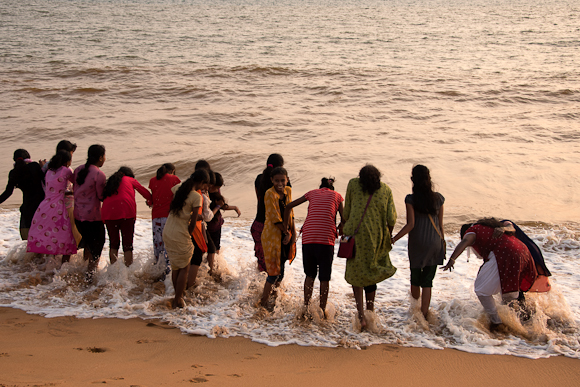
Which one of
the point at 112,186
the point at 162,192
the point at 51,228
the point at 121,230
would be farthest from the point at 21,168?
the point at 162,192

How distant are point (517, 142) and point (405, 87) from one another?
8312mm

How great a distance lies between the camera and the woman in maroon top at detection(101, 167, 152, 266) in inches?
219


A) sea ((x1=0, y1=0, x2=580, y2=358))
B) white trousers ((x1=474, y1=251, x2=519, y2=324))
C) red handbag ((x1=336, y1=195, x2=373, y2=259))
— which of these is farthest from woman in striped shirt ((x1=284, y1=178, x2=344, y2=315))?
white trousers ((x1=474, y1=251, x2=519, y2=324))

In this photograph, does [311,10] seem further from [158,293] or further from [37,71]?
[158,293]

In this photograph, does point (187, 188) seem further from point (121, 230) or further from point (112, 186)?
point (121, 230)

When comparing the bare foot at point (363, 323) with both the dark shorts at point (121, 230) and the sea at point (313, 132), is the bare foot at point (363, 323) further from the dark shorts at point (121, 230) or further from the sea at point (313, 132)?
the dark shorts at point (121, 230)

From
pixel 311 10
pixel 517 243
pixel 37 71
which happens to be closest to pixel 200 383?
pixel 517 243

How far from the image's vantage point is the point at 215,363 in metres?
4.01

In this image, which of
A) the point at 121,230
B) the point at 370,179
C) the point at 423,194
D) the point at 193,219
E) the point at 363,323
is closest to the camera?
the point at 370,179

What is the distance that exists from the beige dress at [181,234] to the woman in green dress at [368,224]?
152 cm

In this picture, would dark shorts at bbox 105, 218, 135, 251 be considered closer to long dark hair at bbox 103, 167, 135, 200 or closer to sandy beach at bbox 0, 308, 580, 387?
long dark hair at bbox 103, 167, 135, 200

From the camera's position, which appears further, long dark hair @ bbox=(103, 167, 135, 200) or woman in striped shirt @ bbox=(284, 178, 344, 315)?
long dark hair @ bbox=(103, 167, 135, 200)

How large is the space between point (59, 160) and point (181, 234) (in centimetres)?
182

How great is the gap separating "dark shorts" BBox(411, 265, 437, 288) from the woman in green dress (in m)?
0.37
